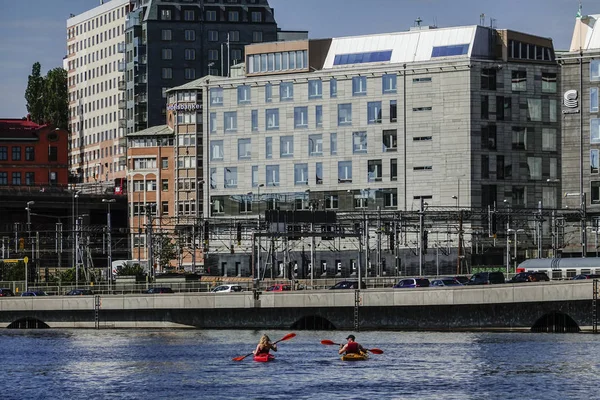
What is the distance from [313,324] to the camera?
409 feet

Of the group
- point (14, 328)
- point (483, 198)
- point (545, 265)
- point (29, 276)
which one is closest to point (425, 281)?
point (545, 265)

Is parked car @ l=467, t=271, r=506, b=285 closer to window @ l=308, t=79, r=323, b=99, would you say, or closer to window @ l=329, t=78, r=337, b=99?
window @ l=329, t=78, r=337, b=99

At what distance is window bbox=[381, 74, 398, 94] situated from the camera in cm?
17800

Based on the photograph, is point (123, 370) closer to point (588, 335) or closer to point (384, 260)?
point (588, 335)

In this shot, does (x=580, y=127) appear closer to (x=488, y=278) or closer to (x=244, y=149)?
(x=244, y=149)

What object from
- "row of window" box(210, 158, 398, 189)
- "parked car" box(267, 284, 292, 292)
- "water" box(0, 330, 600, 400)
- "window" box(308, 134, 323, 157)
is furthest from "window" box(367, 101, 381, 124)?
"water" box(0, 330, 600, 400)

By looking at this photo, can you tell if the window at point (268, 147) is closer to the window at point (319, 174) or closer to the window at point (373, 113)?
the window at point (319, 174)

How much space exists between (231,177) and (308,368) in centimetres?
9668


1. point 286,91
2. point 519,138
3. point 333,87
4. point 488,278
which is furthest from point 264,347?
point 286,91

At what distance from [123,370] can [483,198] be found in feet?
280

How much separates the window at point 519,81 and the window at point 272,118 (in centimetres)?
2670

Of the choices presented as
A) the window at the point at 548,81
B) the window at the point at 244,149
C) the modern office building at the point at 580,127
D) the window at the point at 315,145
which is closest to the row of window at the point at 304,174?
the window at the point at 315,145

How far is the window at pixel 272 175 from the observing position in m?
186

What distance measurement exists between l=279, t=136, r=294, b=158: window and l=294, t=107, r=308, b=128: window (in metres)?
1.74
